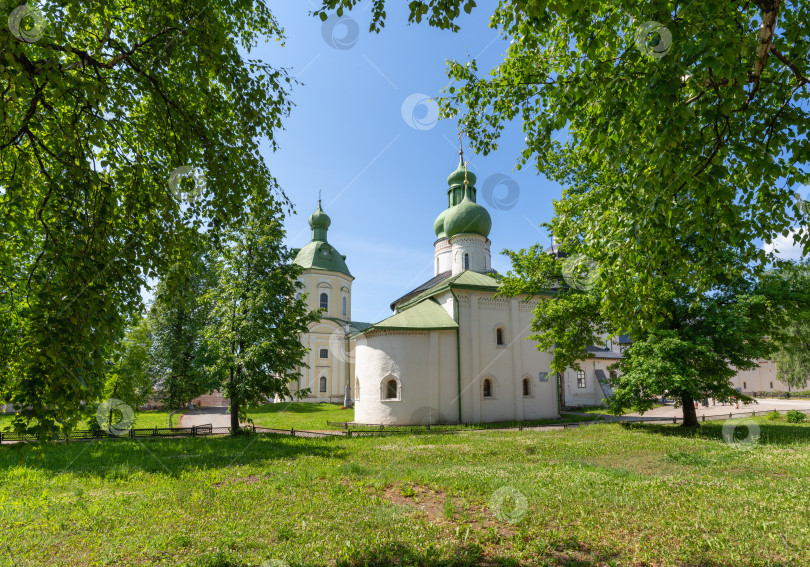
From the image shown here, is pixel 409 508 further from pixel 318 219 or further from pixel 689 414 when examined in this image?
pixel 318 219

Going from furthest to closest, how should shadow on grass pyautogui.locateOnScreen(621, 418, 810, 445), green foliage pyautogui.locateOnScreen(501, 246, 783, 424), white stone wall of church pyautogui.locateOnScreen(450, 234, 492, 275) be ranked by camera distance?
white stone wall of church pyautogui.locateOnScreen(450, 234, 492, 275) < green foliage pyautogui.locateOnScreen(501, 246, 783, 424) < shadow on grass pyautogui.locateOnScreen(621, 418, 810, 445)

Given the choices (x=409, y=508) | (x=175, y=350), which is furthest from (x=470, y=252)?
(x=175, y=350)

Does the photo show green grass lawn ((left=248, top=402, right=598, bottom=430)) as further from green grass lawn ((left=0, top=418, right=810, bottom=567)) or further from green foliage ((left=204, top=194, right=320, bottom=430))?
green grass lawn ((left=0, top=418, right=810, bottom=567))

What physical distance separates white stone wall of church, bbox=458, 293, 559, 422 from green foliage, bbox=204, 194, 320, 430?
9160 mm

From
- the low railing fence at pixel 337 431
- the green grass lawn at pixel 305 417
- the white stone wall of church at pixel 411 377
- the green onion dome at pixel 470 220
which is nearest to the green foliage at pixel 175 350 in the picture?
the green grass lawn at pixel 305 417

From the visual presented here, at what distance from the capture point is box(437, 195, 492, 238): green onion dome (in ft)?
102

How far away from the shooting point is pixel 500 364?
81.5 feet

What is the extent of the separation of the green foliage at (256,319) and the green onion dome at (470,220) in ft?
49.0

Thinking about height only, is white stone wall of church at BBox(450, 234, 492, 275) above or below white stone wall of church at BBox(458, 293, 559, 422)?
above

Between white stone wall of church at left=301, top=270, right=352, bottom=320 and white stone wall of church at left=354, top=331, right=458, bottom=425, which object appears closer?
white stone wall of church at left=354, top=331, right=458, bottom=425

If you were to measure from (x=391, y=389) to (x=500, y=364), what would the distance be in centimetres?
631

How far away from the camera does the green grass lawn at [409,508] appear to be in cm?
544

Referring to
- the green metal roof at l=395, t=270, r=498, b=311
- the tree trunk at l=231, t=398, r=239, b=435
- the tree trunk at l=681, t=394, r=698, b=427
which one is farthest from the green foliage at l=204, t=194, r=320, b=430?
the tree trunk at l=681, t=394, r=698, b=427

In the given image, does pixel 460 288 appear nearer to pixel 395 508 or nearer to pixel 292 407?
pixel 395 508
